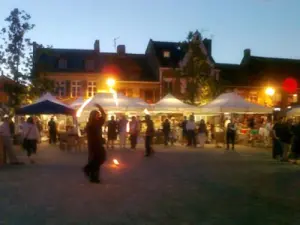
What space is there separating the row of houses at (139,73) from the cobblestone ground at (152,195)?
42223 millimetres

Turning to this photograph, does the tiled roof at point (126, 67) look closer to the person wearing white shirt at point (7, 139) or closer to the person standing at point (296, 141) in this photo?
the person wearing white shirt at point (7, 139)

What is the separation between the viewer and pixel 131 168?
1619 cm

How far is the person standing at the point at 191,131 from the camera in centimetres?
2969

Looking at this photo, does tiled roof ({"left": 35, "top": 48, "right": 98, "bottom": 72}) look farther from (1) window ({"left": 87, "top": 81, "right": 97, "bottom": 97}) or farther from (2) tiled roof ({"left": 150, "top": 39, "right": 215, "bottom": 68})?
(2) tiled roof ({"left": 150, "top": 39, "right": 215, "bottom": 68})

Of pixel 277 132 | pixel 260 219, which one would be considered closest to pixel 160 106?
pixel 277 132

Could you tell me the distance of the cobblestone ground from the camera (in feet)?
26.7

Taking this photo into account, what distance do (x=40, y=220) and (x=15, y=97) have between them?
92.1 ft

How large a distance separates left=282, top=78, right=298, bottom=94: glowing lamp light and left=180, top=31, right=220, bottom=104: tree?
25.5 metres

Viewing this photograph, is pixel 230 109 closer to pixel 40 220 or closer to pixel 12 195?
pixel 12 195

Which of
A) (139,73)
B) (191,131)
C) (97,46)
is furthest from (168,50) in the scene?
(191,131)

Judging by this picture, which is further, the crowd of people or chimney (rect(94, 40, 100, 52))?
chimney (rect(94, 40, 100, 52))

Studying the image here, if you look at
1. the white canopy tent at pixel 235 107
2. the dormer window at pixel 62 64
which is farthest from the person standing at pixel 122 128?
the dormer window at pixel 62 64

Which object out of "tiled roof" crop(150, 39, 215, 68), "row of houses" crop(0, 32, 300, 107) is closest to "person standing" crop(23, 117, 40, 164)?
"row of houses" crop(0, 32, 300, 107)

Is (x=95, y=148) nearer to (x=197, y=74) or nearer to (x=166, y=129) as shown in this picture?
(x=166, y=129)
